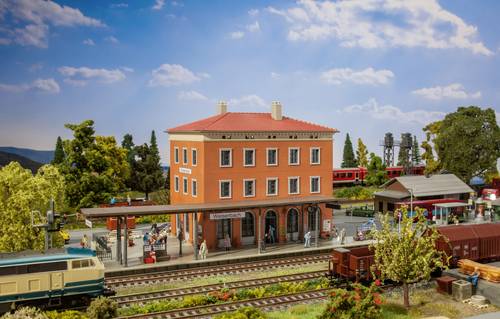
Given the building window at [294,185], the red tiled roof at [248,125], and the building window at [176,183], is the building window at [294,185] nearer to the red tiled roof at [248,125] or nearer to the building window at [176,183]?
the red tiled roof at [248,125]


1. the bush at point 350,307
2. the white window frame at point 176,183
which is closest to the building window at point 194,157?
the white window frame at point 176,183

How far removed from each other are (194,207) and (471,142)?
4284cm

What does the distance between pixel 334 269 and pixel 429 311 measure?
5214 mm

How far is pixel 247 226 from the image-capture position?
3728 centimetres

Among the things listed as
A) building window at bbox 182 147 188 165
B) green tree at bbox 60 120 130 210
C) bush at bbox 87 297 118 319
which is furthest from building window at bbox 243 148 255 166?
bush at bbox 87 297 118 319

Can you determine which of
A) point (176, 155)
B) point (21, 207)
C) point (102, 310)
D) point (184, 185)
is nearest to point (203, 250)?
point (184, 185)

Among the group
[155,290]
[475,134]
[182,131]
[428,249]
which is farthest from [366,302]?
[475,134]

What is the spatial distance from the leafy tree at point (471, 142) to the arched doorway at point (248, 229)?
3597 cm

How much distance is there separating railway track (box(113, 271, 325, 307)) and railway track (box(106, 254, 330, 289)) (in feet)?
8.83

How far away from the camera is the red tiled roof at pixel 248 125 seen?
121ft

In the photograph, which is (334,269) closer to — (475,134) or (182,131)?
(182,131)

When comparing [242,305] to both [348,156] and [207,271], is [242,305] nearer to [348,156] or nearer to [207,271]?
[207,271]

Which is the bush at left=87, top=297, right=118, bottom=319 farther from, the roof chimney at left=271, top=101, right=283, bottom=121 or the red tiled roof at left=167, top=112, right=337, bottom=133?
the roof chimney at left=271, top=101, right=283, bottom=121

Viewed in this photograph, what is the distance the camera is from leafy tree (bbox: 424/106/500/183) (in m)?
60.8
